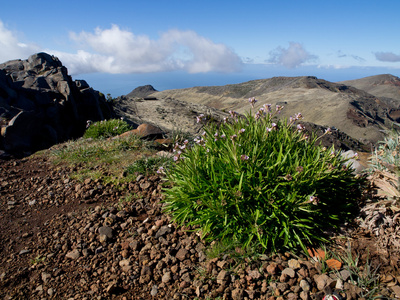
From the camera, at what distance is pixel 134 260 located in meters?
3.59

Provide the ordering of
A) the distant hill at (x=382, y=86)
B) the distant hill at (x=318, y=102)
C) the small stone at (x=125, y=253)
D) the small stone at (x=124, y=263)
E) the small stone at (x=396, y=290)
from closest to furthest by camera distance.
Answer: the small stone at (x=396, y=290) < the small stone at (x=124, y=263) < the small stone at (x=125, y=253) < the distant hill at (x=318, y=102) < the distant hill at (x=382, y=86)

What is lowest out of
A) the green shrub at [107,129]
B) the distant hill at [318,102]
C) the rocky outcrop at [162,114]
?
the distant hill at [318,102]

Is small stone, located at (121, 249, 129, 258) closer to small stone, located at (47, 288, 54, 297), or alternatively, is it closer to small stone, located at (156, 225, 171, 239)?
small stone, located at (156, 225, 171, 239)

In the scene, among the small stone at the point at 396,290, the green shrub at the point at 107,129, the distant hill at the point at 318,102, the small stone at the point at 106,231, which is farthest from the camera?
the distant hill at the point at 318,102

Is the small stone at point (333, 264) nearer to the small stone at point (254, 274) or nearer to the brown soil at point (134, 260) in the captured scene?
the brown soil at point (134, 260)

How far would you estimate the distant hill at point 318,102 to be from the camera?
36.0 metres

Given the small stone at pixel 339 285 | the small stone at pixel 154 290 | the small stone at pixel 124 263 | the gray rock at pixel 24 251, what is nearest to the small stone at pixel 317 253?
the small stone at pixel 339 285

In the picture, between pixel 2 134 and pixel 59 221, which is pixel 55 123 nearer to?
pixel 2 134

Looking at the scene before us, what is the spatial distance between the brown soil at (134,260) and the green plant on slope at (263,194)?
0.25m

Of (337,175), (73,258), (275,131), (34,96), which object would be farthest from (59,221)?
(34,96)

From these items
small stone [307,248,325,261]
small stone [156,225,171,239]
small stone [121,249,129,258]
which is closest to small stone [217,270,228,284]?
small stone [307,248,325,261]

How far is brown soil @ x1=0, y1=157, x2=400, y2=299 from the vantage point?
9.89 feet

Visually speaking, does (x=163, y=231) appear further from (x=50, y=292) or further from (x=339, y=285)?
(x=339, y=285)

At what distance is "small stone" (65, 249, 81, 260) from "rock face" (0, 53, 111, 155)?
20.4 ft
